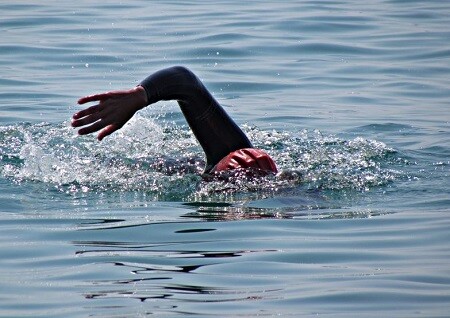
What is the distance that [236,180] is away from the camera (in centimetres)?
816

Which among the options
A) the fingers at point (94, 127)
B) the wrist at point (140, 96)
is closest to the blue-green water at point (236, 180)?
the fingers at point (94, 127)

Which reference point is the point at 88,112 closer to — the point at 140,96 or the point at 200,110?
the point at 140,96

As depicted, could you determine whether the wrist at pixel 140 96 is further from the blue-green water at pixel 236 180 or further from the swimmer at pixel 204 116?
the blue-green water at pixel 236 180

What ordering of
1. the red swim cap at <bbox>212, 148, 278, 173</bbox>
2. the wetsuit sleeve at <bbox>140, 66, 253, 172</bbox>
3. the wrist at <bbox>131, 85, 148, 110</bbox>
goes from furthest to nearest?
1. the red swim cap at <bbox>212, 148, 278, 173</bbox>
2. the wetsuit sleeve at <bbox>140, 66, 253, 172</bbox>
3. the wrist at <bbox>131, 85, 148, 110</bbox>

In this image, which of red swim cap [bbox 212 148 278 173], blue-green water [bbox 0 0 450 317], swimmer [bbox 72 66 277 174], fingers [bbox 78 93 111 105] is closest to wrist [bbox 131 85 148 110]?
swimmer [bbox 72 66 277 174]

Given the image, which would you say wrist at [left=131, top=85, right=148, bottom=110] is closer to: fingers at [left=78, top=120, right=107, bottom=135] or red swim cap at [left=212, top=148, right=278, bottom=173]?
fingers at [left=78, top=120, right=107, bottom=135]

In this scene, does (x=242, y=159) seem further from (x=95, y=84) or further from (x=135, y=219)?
(x=95, y=84)

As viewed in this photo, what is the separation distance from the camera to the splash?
8422 millimetres

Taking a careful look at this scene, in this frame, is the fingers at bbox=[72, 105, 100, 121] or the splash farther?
the splash

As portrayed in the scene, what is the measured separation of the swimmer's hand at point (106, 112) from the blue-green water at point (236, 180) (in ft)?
2.03

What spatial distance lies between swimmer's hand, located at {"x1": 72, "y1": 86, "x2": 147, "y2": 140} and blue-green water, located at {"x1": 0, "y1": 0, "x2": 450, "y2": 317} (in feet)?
2.03

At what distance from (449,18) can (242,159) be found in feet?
35.1

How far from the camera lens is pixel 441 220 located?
7625 mm

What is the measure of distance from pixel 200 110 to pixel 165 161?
100cm
